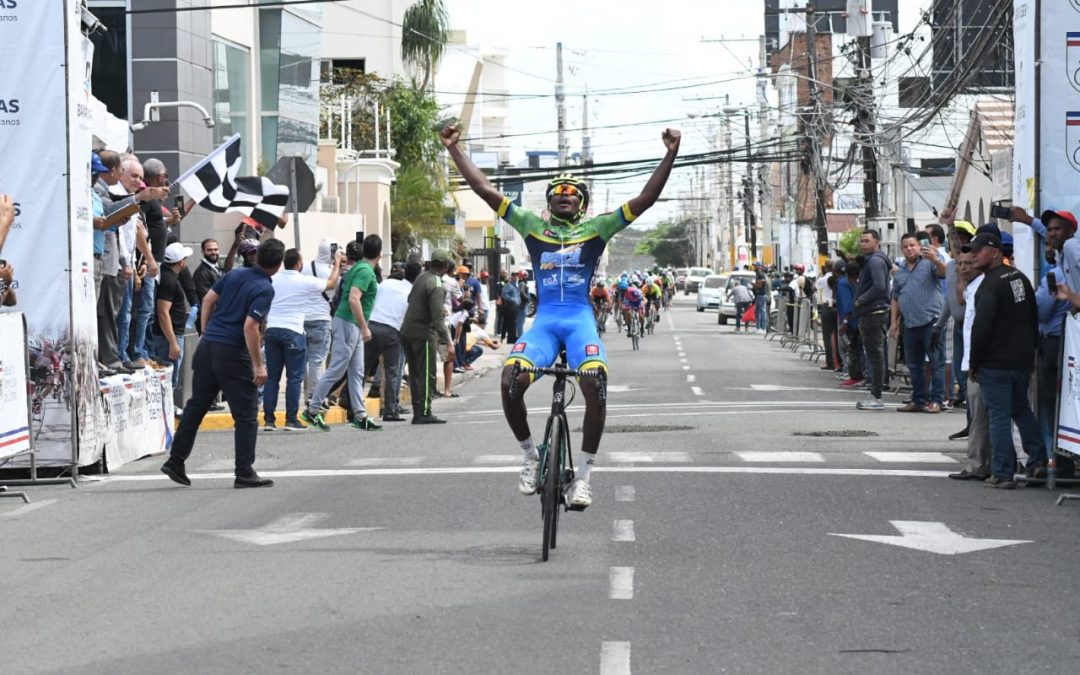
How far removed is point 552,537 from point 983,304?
4.93m

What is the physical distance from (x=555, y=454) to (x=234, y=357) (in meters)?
4.88

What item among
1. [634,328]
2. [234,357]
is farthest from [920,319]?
[634,328]

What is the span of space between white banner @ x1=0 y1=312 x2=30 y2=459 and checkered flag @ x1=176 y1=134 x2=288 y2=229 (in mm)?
7640

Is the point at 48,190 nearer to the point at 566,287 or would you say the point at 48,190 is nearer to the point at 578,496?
the point at 566,287

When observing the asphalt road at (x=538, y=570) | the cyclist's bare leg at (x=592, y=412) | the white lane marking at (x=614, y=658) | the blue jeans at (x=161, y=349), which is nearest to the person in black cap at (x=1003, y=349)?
the asphalt road at (x=538, y=570)

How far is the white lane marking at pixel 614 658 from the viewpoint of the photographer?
6.52 metres

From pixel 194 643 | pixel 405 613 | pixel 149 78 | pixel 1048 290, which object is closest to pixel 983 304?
pixel 1048 290

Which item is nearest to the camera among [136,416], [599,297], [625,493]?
[625,493]

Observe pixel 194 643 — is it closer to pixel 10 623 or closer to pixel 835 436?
pixel 10 623

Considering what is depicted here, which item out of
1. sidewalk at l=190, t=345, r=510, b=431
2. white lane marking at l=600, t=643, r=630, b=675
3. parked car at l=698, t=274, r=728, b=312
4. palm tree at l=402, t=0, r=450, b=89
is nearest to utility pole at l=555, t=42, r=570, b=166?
parked car at l=698, t=274, r=728, b=312

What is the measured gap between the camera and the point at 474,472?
1380 cm

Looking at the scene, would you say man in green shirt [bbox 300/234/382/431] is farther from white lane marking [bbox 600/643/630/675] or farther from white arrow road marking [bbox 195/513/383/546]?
white lane marking [bbox 600/643/630/675]

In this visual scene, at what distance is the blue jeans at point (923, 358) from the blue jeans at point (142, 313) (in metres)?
9.03

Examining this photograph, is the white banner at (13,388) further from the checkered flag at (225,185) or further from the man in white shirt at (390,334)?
the checkered flag at (225,185)
